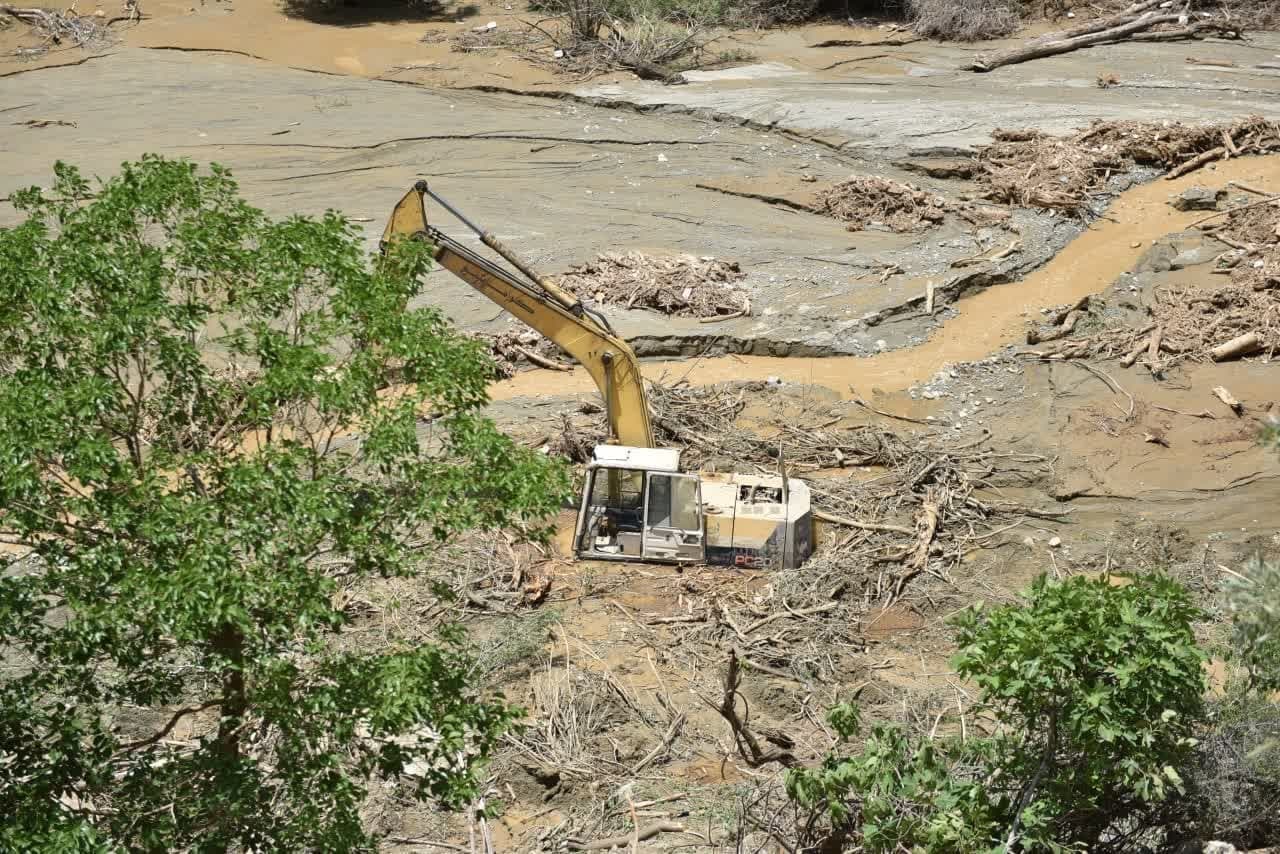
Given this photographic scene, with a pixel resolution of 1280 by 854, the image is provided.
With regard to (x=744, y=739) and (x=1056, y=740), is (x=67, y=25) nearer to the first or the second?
(x=744, y=739)

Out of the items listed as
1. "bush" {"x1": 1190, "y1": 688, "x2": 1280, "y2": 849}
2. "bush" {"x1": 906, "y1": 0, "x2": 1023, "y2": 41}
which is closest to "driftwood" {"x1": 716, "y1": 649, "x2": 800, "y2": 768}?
"bush" {"x1": 1190, "y1": 688, "x2": 1280, "y2": 849}

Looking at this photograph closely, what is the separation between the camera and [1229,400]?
57.2 ft

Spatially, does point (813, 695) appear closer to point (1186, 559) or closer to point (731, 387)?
point (1186, 559)

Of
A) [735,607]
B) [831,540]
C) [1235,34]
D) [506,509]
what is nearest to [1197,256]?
[831,540]

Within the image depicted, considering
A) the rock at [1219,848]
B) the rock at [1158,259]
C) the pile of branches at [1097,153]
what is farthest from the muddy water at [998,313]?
the rock at [1219,848]

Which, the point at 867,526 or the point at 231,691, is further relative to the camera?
the point at 867,526

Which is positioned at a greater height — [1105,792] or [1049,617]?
[1049,617]

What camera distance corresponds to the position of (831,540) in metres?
15.5

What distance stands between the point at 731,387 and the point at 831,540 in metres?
3.96

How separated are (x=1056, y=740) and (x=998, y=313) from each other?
12.8m

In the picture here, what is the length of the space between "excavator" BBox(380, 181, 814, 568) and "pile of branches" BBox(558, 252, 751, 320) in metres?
6.02

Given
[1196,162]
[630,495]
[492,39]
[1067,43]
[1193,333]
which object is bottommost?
[630,495]

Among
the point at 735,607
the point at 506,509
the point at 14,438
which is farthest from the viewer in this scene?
the point at 735,607

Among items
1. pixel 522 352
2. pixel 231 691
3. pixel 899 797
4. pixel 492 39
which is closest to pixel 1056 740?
pixel 899 797
